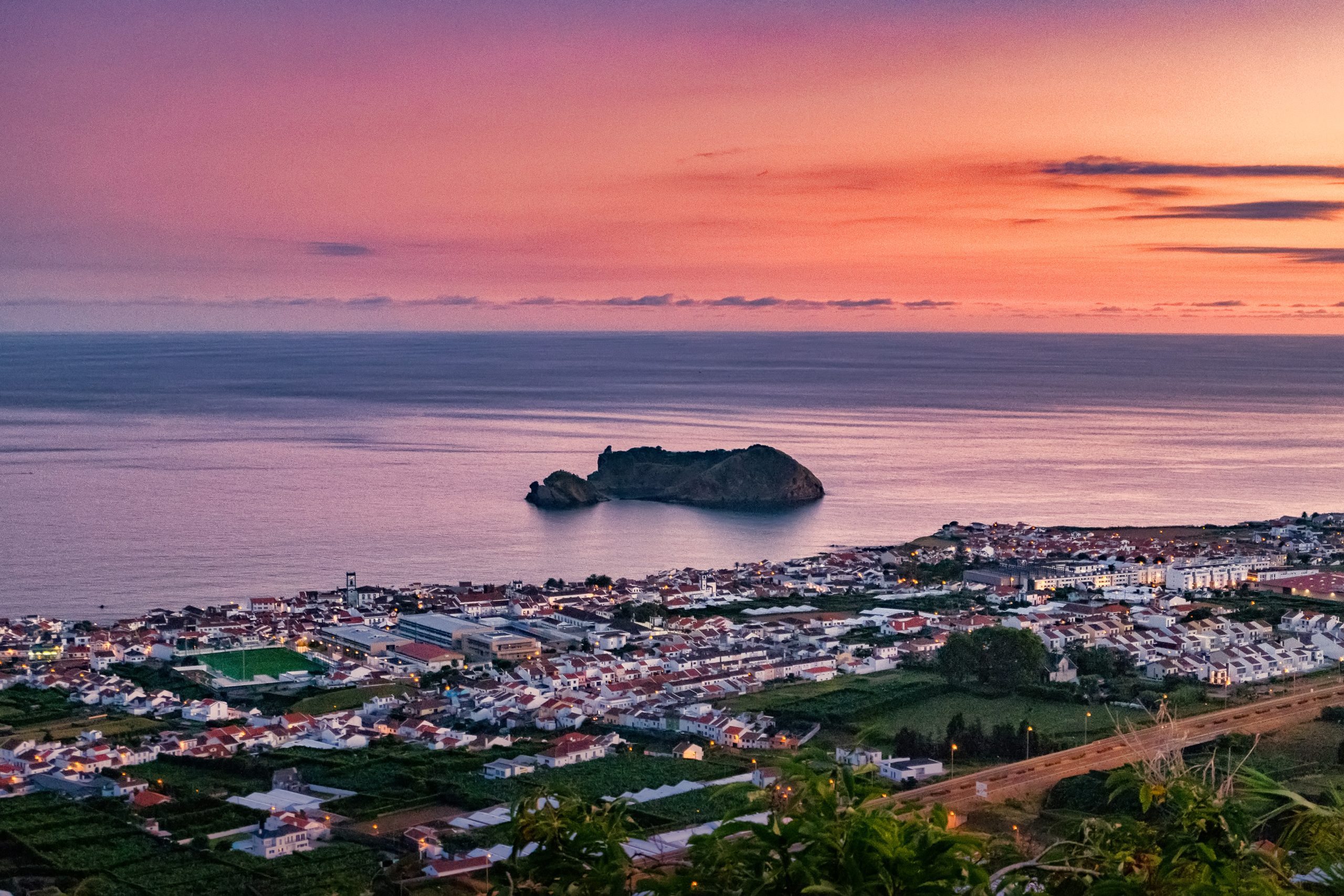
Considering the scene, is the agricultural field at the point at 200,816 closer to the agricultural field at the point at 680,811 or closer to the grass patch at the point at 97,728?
the grass patch at the point at 97,728

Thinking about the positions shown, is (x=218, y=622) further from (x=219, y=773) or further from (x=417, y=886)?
(x=417, y=886)

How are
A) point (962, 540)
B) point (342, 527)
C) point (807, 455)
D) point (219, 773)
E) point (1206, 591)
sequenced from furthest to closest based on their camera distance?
point (807, 455)
point (342, 527)
point (962, 540)
point (1206, 591)
point (219, 773)

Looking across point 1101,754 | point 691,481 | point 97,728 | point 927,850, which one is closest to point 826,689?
point 1101,754

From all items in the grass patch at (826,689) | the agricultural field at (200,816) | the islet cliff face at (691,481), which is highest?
the islet cliff face at (691,481)

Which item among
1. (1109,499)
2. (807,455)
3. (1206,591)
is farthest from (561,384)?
(1206,591)

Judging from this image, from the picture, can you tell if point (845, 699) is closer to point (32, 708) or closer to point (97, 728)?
point (97, 728)

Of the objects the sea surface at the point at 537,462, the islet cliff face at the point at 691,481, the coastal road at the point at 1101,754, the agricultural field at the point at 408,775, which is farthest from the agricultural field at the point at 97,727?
the islet cliff face at the point at 691,481
